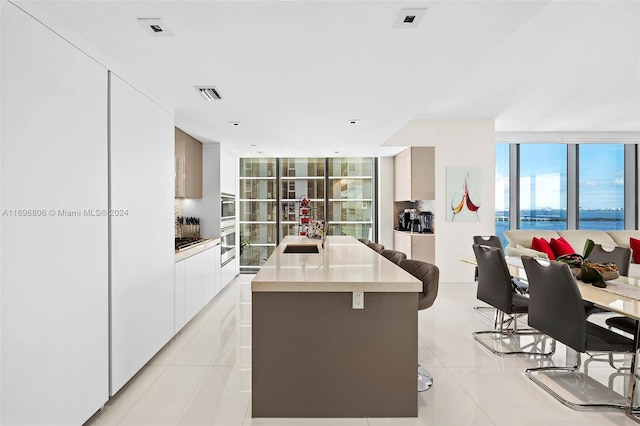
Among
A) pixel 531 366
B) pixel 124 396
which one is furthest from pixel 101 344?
pixel 531 366

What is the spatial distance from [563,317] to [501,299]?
92cm

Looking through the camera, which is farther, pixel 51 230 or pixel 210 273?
pixel 210 273

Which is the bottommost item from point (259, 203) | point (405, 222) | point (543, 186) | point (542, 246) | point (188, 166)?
point (542, 246)

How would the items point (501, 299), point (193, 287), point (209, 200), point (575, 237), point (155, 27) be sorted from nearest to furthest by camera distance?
1. point (155, 27)
2. point (501, 299)
3. point (193, 287)
4. point (209, 200)
5. point (575, 237)

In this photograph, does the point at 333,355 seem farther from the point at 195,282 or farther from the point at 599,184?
the point at 599,184

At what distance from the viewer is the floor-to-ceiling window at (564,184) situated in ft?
25.1

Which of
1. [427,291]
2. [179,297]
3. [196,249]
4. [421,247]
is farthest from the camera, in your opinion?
[421,247]

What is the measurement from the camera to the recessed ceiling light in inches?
76.9

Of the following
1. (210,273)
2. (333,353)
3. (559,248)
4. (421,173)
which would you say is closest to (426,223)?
(421,173)

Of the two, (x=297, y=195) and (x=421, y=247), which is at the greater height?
(x=297, y=195)

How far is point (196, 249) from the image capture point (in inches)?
182

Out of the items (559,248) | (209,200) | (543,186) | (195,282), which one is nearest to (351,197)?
(209,200)

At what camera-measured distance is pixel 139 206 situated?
9.81ft

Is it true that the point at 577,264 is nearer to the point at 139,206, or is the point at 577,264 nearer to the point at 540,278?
the point at 540,278
